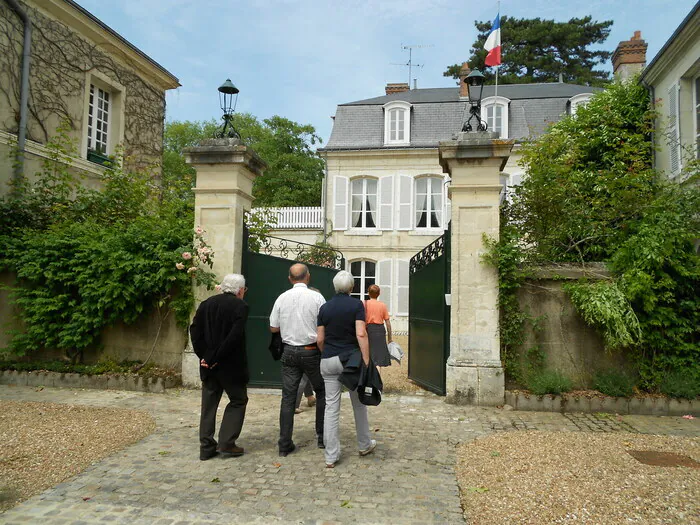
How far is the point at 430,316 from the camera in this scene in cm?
711

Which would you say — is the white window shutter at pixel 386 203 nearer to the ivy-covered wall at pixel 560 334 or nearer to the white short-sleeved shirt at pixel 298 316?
the ivy-covered wall at pixel 560 334

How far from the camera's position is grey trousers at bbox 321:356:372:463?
404 centimetres

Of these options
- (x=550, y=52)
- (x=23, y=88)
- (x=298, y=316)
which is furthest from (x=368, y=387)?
(x=550, y=52)

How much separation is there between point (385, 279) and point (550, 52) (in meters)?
18.3

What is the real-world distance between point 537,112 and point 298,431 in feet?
55.1

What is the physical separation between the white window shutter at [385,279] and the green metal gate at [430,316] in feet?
31.0

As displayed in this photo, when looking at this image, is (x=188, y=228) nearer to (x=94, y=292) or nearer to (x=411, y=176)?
(x=94, y=292)

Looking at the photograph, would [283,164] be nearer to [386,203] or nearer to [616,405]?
[386,203]

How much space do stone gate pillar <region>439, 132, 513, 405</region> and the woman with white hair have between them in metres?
2.27

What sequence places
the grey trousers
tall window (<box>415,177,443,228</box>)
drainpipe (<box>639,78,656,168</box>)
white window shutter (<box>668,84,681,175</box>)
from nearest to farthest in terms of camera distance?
the grey trousers → white window shutter (<box>668,84,681,175</box>) → drainpipe (<box>639,78,656,168</box>) → tall window (<box>415,177,443,228</box>)

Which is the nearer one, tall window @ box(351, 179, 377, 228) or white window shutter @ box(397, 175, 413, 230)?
white window shutter @ box(397, 175, 413, 230)

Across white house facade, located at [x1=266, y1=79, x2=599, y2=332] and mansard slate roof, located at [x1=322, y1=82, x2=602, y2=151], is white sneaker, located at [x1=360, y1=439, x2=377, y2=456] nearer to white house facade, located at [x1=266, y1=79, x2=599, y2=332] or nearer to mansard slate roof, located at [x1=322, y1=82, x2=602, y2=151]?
white house facade, located at [x1=266, y1=79, x2=599, y2=332]

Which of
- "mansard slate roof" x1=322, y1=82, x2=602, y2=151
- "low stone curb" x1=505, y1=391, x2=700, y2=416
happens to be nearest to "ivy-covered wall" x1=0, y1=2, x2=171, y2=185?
"mansard slate roof" x1=322, y1=82, x2=602, y2=151

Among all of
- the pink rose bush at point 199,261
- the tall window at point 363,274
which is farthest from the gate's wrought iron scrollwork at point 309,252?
the tall window at point 363,274
